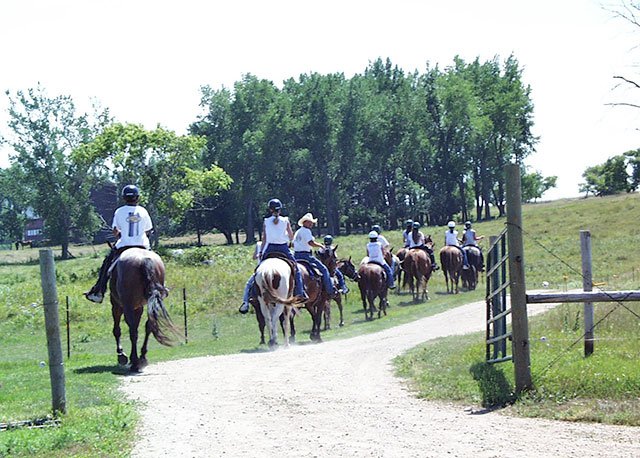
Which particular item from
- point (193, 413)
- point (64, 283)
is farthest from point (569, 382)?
point (64, 283)

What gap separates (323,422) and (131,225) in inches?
281

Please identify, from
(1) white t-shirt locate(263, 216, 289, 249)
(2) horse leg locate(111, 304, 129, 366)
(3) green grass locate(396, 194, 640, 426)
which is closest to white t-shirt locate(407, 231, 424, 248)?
(3) green grass locate(396, 194, 640, 426)

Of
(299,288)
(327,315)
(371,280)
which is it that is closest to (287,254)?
(299,288)

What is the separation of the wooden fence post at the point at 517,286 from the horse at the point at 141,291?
633 centimetres

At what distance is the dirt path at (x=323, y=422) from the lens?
838 centimetres

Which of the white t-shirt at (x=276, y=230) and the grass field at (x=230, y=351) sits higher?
the white t-shirt at (x=276, y=230)

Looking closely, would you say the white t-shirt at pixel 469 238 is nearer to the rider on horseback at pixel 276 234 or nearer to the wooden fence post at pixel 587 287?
the rider on horseback at pixel 276 234

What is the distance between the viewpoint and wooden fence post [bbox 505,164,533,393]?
1084 centimetres

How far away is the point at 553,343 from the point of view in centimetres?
1361

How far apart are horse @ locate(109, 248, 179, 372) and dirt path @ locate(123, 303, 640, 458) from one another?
0.82 meters

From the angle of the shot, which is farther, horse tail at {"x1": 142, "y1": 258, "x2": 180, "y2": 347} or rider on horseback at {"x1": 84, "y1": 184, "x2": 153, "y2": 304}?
rider on horseback at {"x1": 84, "y1": 184, "x2": 153, "y2": 304}

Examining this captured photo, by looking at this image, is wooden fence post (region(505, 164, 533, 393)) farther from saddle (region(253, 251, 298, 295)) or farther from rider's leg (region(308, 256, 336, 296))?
rider's leg (region(308, 256, 336, 296))

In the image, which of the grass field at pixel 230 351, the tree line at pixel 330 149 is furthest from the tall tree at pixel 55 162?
the grass field at pixel 230 351

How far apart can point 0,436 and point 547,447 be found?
5.80 meters
